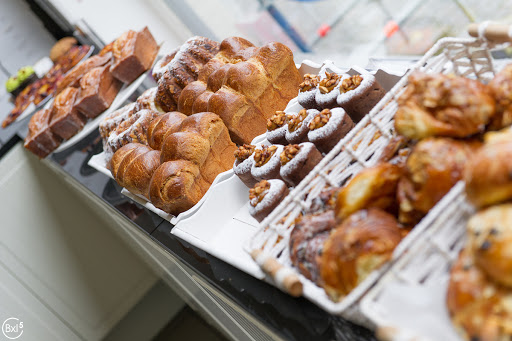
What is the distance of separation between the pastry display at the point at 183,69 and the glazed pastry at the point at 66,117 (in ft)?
3.39

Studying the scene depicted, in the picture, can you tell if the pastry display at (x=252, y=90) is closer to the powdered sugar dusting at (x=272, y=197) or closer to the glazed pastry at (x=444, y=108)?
the powdered sugar dusting at (x=272, y=197)

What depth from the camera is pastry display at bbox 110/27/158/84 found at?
121 inches

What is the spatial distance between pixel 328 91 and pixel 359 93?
0.41 ft

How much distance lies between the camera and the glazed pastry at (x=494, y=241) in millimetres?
613

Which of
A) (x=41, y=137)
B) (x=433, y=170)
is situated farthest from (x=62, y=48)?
(x=433, y=170)

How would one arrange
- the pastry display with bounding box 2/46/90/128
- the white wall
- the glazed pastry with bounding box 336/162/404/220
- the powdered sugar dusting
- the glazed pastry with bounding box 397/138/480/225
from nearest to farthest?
1. the glazed pastry with bounding box 397/138/480/225
2. the glazed pastry with bounding box 336/162/404/220
3. the powdered sugar dusting
4. the pastry display with bounding box 2/46/90/128
5. the white wall

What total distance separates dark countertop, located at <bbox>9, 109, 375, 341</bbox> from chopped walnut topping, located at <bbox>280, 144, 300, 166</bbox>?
0.35 meters

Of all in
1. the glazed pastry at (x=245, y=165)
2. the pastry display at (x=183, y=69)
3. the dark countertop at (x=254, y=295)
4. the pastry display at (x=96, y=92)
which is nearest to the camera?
the dark countertop at (x=254, y=295)

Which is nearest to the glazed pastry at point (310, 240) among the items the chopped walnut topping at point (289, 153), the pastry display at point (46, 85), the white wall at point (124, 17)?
the chopped walnut topping at point (289, 153)

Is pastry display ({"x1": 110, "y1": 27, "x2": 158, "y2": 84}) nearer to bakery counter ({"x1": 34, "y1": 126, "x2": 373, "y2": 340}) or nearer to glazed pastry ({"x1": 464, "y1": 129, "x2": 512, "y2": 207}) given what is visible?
bakery counter ({"x1": 34, "y1": 126, "x2": 373, "y2": 340})

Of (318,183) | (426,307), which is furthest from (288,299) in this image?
(426,307)

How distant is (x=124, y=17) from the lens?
15.4 feet

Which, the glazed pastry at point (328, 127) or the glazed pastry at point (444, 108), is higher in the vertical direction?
the glazed pastry at point (444, 108)

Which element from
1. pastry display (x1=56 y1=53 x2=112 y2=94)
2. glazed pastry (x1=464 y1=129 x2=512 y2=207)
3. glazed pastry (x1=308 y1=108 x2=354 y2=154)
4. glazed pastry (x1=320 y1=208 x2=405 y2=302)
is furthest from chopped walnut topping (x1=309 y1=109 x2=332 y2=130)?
pastry display (x1=56 y1=53 x2=112 y2=94)
